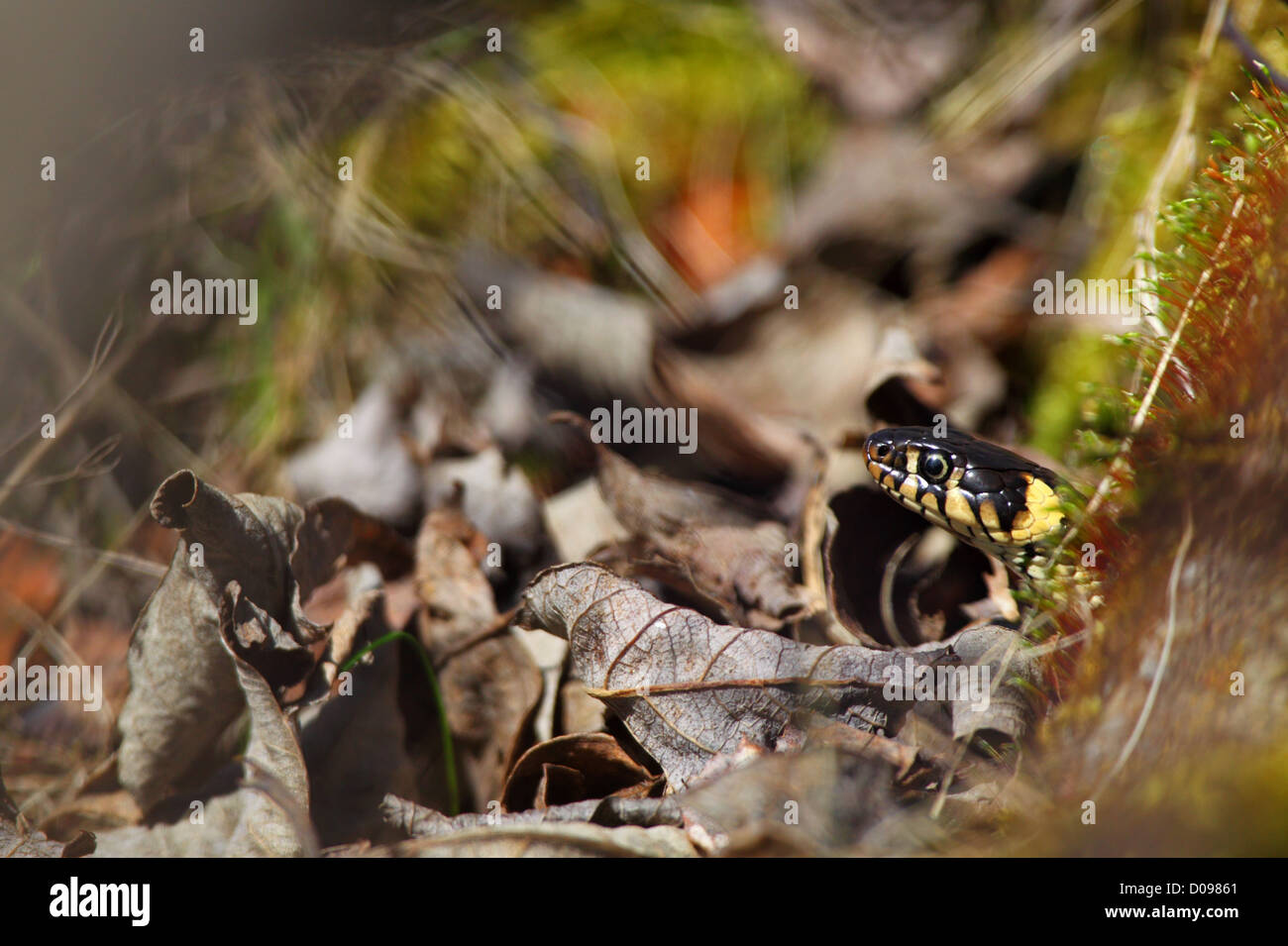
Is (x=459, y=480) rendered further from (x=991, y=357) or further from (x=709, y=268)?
(x=991, y=357)

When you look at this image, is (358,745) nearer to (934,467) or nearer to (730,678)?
(730,678)

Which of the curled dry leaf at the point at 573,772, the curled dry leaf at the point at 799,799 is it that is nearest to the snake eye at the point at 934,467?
the curled dry leaf at the point at 799,799

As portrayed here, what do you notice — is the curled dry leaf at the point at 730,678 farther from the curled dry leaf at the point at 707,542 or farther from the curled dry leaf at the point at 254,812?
the curled dry leaf at the point at 254,812

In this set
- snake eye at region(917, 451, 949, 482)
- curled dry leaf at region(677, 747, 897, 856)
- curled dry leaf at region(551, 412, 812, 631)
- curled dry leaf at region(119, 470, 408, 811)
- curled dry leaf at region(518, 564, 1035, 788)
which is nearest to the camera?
curled dry leaf at region(677, 747, 897, 856)

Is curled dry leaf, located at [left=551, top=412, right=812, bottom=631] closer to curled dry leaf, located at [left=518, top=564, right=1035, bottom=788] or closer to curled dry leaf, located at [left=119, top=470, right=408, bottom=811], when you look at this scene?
curled dry leaf, located at [left=518, top=564, right=1035, bottom=788]

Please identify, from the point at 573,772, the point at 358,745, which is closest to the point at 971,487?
the point at 573,772

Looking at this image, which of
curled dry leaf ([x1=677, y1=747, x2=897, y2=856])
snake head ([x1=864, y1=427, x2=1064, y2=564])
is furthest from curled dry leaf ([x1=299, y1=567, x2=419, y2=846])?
snake head ([x1=864, y1=427, x2=1064, y2=564])

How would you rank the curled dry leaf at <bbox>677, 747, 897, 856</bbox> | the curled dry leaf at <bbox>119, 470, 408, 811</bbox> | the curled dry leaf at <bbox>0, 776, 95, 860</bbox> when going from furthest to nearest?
the curled dry leaf at <bbox>119, 470, 408, 811</bbox> < the curled dry leaf at <bbox>0, 776, 95, 860</bbox> < the curled dry leaf at <bbox>677, 747, 897, 856</bbox>
